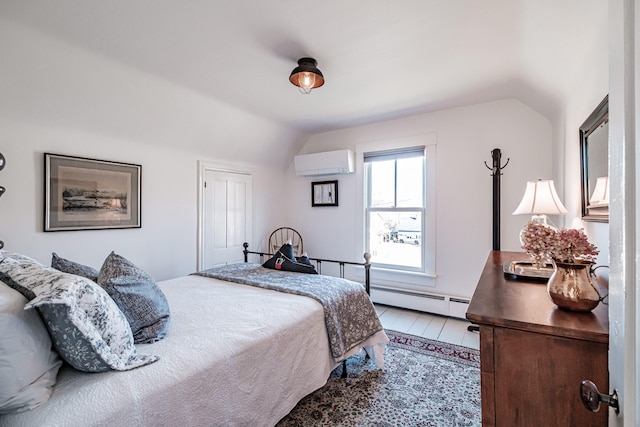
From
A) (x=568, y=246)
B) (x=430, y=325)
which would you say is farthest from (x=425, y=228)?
(x=568, y=246)

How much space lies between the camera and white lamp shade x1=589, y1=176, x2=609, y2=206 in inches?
53.7

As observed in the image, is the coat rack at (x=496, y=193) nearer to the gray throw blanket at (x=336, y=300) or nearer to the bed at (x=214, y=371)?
the gray throw blanket at (x=336, y=300)

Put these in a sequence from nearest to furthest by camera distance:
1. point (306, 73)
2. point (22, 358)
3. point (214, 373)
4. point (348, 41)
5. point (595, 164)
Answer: point (22, 358) < point (214, 373) < point (595, 164) < point (348, 41) < point (306, 73)

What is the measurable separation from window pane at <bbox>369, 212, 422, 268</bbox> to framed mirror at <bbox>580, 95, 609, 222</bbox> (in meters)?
2.08

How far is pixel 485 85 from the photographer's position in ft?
9.17

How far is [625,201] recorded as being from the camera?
52 cm

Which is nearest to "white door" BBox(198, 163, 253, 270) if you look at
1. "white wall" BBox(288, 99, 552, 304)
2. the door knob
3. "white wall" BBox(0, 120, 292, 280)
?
"white wall" BBox(0, 120, 292, 280)

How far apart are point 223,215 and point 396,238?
236 centimetres

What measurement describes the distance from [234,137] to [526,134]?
3.34 metres

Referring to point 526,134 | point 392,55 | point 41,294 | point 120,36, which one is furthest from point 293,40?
point 526,134

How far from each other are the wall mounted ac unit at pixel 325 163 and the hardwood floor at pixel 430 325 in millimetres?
1980

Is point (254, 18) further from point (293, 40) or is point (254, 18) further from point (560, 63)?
point (560, 63)

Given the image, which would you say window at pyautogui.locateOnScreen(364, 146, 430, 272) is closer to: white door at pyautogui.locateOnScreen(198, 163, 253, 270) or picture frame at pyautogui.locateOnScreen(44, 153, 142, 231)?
white door at pyautogui.locateOnScreen(198, 163, 253, 270)

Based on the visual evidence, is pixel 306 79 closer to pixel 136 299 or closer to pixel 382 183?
pixel 136 299
